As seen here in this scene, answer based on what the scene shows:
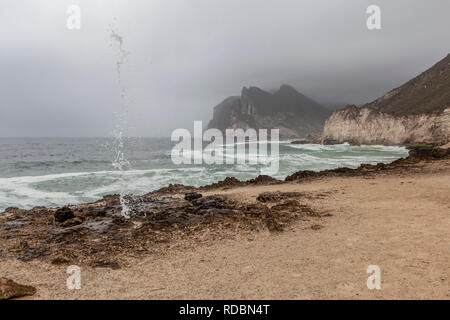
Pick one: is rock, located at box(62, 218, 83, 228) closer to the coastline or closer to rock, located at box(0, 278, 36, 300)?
the coastline

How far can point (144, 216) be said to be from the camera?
9352 mm

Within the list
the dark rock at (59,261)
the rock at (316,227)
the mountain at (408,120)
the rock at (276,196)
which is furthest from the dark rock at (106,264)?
the mountain at (408,120)

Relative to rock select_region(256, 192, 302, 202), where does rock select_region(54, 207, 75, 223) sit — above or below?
below

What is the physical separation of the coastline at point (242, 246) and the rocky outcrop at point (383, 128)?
52749 mm

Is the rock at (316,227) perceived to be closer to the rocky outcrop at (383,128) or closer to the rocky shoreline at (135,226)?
the rocky shoreline at (135,226)

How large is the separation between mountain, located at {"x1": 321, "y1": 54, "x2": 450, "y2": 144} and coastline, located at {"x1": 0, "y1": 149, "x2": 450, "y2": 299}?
5352 centimetres

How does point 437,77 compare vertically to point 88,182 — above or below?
above

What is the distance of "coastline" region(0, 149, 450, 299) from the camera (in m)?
4.46

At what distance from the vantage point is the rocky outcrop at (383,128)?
56.6 metres

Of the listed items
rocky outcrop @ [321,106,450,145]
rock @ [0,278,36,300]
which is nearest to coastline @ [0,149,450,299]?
rock @ [0,278,36,300]

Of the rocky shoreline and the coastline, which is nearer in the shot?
the coastline
